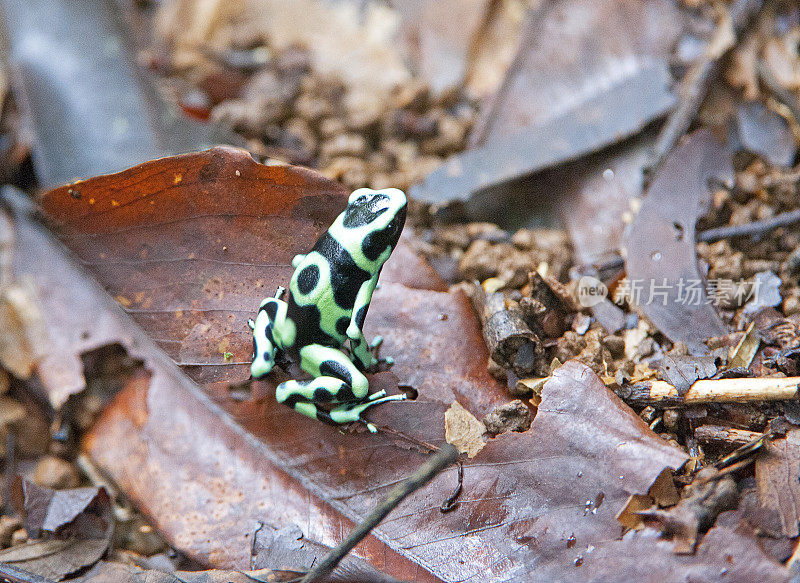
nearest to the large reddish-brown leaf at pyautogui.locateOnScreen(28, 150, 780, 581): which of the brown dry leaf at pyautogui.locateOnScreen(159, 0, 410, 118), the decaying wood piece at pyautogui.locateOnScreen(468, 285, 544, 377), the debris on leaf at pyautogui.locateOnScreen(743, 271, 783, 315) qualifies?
the decaying wood piece at pyautogui.locateOnScreen(468, 285, 544, 377)

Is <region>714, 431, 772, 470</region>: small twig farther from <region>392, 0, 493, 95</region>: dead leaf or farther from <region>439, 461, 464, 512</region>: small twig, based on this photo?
<region>392, 0, 493, 95</region>: dead leaf

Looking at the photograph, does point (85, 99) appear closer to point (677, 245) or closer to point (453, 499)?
point (453, 499)

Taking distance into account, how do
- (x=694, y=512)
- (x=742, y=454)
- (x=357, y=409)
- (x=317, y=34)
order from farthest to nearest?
(x=317, y=34) < (x=357, y=409) < (x=742, y=454) < (x=694, y=512)

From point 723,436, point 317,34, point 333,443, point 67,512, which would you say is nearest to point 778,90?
point 723,436

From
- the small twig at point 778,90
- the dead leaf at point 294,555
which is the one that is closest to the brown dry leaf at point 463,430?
the dead leaf at point 294,555

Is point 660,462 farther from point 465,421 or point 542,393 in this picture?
point 465,421
